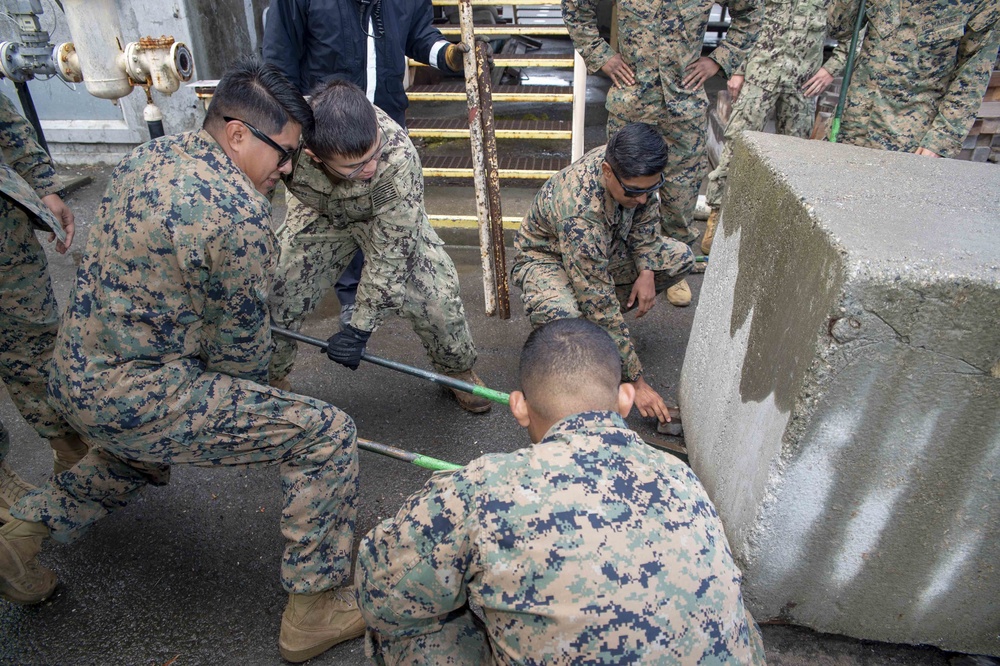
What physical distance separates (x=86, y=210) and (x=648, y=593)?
605 centimetres

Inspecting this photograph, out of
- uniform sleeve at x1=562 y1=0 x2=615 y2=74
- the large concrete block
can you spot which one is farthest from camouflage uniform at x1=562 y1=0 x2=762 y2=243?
the large concrete block

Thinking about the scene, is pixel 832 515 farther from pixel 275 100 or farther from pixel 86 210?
pixel 86 210

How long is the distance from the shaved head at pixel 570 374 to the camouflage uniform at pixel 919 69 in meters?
3.09

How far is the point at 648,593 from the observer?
49.2 inches

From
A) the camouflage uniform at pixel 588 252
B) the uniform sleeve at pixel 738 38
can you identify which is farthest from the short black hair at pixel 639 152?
the uniform sleeve at pixel 738 38

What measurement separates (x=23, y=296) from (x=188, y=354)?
118 cm

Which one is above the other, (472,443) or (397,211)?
(397,211)

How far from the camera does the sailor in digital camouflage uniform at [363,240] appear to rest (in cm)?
246

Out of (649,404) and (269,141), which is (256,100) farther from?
(649,404)

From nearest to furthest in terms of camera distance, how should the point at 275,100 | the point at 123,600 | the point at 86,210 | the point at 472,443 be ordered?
the point at 275,100
the point at 123,600
the point at 472,443
the point at 86,210

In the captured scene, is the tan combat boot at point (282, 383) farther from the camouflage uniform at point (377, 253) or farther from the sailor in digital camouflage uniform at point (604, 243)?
the sailor in digital camouflage uniform at point (604, 243)

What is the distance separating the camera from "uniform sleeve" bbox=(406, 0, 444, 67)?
3.78 meters

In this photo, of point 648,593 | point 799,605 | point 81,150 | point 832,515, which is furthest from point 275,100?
point 81,150

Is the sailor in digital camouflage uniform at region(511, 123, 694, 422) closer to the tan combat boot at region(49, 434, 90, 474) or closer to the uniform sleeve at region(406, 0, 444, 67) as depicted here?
the uniform sleeve at region(406, 0, 444, 67)
